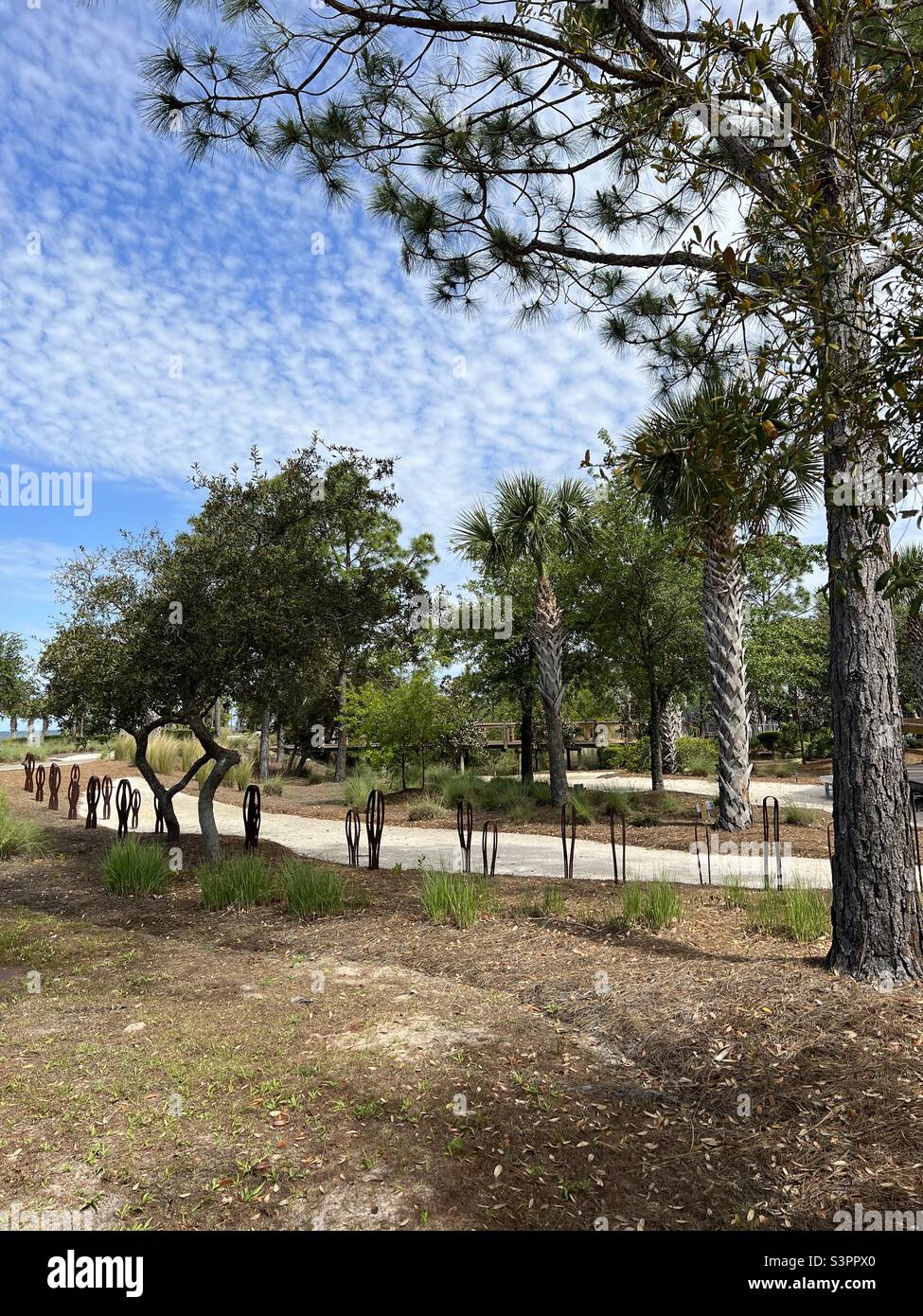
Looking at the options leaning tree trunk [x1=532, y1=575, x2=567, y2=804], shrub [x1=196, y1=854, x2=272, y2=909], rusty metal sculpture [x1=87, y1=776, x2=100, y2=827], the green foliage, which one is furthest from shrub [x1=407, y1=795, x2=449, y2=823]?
shrub [x1=196, y1=854, x2=272, y2=909]

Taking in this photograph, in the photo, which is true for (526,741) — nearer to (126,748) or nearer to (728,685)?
(728,685)

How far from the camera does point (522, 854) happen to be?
11.0 m

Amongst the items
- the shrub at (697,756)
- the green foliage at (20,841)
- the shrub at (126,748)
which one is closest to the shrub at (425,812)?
the green foliage at (20,841)

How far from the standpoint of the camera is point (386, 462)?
57.9 feet

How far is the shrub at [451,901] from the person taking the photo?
6.54 m

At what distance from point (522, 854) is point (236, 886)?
4.53 meters

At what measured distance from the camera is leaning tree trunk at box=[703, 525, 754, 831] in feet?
40.3

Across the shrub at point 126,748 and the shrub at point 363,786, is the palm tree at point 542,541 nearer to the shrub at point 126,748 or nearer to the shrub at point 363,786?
the shrub at point 363,786

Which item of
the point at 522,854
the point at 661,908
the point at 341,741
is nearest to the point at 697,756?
the point at 341,741

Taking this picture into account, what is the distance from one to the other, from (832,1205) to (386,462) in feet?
53.1

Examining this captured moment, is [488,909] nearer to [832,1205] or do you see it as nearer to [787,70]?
[832,1205]

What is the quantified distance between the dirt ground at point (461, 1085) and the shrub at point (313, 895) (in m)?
0.82

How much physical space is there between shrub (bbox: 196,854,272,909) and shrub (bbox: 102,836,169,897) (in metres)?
0.66

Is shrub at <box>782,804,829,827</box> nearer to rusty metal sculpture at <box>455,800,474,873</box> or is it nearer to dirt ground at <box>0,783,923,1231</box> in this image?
rusty metal sculpture at <box>455,800,474,873</box>
